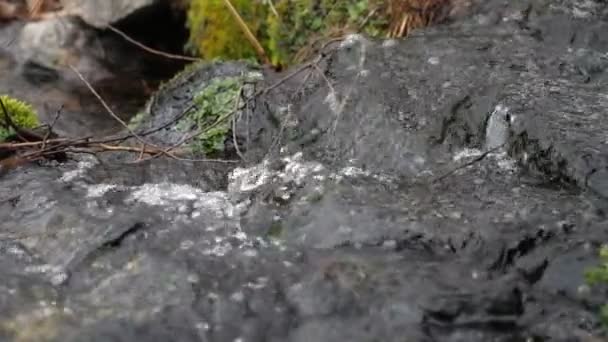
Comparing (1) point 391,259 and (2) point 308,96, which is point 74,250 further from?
(2) point 308,96

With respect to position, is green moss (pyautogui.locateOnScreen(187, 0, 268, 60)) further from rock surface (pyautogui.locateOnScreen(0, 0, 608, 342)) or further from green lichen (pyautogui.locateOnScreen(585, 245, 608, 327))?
green lichen (pyautogui.locateOnScreen(585, 245, 608, 327))

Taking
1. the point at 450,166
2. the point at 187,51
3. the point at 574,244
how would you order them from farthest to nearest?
the point at 187,51, the point at 450,166, the point at 574,244

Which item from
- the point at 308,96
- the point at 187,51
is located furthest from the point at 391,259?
the point at 187,51

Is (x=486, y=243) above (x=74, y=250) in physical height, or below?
above

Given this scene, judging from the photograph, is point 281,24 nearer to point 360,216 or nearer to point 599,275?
point 360,216

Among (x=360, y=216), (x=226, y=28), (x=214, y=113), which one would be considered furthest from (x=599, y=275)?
(x=226, y=28)

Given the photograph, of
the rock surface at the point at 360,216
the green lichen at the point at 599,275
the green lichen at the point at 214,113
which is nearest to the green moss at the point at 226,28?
the green lichen at the point at 214,113

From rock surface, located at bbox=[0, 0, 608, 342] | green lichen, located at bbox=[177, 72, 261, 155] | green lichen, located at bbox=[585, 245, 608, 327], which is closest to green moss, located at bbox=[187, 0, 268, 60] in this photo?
green lichen, located at bbox=[177, 72, 261, 155]
